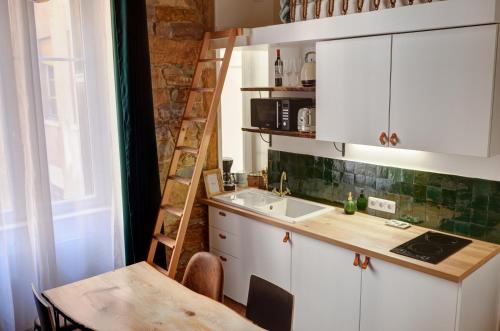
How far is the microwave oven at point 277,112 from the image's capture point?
130 inches

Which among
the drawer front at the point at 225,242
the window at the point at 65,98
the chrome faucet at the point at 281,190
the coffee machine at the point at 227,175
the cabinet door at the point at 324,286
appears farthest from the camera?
the coffee machine at the point at 227,175

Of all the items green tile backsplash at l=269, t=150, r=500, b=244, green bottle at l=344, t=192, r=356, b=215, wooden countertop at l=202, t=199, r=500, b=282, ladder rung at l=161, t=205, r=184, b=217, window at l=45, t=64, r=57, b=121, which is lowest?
wooden countertop at l=202, t=199, r=500, b=282

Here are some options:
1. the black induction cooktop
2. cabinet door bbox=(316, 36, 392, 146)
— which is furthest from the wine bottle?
the black induction cooktop

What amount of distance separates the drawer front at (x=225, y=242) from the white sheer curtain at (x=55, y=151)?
78cm

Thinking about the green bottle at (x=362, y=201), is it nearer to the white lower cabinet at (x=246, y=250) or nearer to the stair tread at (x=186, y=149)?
the white lower cabinet at (x=246, y=250)

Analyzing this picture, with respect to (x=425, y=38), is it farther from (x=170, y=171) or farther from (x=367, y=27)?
(x=170, y=171)

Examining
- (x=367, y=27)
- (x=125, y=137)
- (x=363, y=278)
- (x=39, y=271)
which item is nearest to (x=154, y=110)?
(x=125, y=137)

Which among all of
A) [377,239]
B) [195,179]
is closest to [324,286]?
[377,239]

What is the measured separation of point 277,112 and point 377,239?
119 centimetres

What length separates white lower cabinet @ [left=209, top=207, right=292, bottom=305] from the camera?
3211 mm

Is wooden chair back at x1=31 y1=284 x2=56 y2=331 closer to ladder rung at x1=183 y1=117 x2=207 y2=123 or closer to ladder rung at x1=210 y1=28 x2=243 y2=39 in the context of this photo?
ladder rung at x1=183 y1=117 x2=207 y2=123

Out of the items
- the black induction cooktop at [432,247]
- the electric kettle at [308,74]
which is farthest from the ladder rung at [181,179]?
the black induction cooktop at [432,247]

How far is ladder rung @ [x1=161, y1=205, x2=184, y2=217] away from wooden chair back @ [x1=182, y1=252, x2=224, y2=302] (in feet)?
2.38

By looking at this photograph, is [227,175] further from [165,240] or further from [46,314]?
[46,314]
